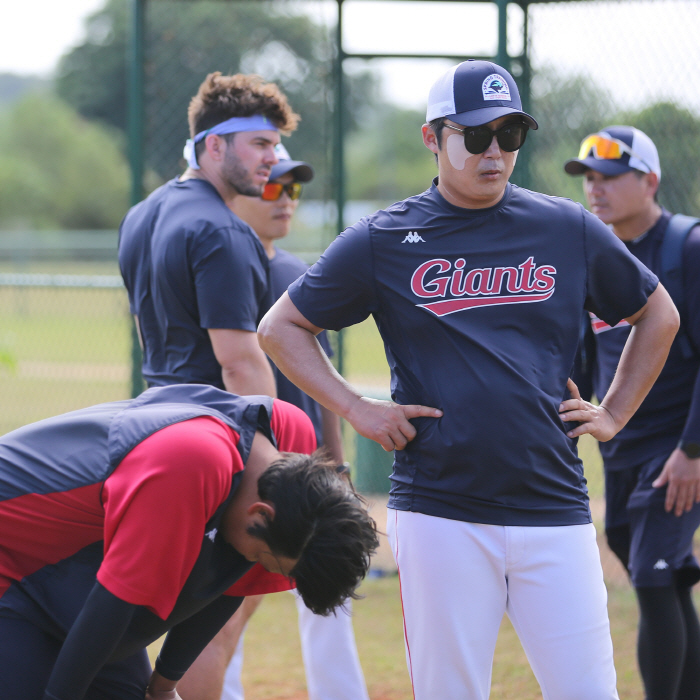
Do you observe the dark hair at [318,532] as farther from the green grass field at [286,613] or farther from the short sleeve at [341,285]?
the green grass field at [286,613]

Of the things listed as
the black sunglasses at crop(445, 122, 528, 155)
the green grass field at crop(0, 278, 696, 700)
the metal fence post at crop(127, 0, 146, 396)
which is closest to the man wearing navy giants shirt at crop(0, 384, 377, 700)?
the black sunglasses at crop(445, 122, 528, 155)

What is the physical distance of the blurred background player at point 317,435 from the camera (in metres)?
3.26

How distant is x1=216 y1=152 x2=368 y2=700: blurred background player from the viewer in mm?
3258

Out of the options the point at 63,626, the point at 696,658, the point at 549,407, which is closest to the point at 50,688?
the point at 63,626

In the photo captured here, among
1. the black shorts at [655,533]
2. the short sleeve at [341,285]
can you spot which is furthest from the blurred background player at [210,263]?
the black shorts at [655,533]

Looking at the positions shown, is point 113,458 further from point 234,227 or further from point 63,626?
point 234,227

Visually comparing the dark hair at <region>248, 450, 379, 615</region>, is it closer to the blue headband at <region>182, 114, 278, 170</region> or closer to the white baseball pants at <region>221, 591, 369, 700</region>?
the white baseball pants at <region>221, 591, 369, 700</region>

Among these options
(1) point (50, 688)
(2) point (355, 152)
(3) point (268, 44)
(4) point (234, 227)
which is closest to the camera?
(1) point (50, 688)

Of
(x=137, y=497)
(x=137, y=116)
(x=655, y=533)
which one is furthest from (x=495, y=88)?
(x=137, y=116)

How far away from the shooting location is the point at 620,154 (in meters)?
3.46

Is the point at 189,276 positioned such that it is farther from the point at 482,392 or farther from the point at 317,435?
the point at 482,392

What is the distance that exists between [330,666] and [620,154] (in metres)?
2.12

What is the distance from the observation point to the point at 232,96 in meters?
3.59

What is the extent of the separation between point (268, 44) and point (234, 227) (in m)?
4.00
